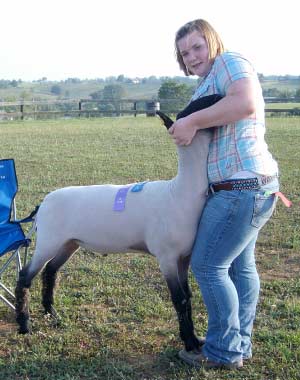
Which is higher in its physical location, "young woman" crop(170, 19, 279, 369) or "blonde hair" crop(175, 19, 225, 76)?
"blonde hair" crop(175, 19, 225, 76)

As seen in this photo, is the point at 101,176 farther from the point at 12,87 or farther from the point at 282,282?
the point at 12,87

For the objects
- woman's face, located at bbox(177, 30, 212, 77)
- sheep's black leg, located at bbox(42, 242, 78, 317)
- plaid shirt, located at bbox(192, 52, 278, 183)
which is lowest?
sheep's black leg, located at bbox(42, 242, 78, 317)

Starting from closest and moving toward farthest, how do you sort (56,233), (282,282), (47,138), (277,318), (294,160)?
(56,233) < (277,318) < (282,282) < (294,160) < (47,138)

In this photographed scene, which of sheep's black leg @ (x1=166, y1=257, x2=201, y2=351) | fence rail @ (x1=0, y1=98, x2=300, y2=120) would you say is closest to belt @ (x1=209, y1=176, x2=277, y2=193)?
sheep's black leg @ (x1=166, y1=257, x2=201, y2=351)

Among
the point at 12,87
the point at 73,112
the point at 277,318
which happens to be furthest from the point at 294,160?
the point at 12,87

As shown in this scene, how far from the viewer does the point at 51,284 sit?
480cm

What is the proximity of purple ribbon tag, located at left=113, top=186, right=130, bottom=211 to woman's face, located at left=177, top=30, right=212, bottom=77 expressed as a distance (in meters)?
1.04

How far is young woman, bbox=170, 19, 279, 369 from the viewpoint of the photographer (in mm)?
3213

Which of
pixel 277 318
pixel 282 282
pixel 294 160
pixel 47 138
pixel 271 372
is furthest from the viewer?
pixel 47 138

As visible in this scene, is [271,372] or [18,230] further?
[18,230]

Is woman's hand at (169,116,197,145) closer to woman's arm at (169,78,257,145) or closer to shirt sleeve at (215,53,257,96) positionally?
woman's arm at (169,78,257,145)

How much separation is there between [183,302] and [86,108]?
34.2m

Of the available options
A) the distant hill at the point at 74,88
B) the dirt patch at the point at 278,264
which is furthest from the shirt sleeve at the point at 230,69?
the distant hill at the point at 74,88

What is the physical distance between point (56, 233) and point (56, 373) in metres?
1.01
